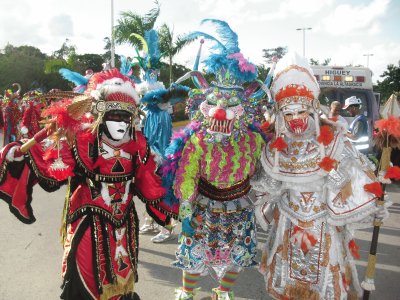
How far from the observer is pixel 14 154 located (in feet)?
8.33

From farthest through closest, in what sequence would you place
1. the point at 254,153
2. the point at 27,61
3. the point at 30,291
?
the point at 27,61
the point at 30,291
the point at 254,153

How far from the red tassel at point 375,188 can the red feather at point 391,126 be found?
0.41 meters

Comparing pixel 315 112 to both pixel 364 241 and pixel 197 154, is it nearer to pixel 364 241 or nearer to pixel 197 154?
pixel 197 154

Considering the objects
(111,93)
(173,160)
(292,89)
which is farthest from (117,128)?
(292,89)

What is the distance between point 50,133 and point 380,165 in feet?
8.10

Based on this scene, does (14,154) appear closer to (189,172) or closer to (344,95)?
(189,172)

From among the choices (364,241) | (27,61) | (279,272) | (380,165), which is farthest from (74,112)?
(27,61)

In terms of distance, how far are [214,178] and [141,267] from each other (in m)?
1.88

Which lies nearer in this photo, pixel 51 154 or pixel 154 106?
pixel 51 154

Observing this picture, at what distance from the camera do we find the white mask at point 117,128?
2.59 meters

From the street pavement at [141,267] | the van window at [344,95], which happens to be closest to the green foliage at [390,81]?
the van window at [344,95]

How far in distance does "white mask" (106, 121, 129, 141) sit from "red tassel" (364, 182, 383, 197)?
1821 mm

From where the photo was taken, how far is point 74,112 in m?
2.54

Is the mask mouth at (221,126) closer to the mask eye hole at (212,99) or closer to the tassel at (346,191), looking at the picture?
the mask eye hole at (212,99)
